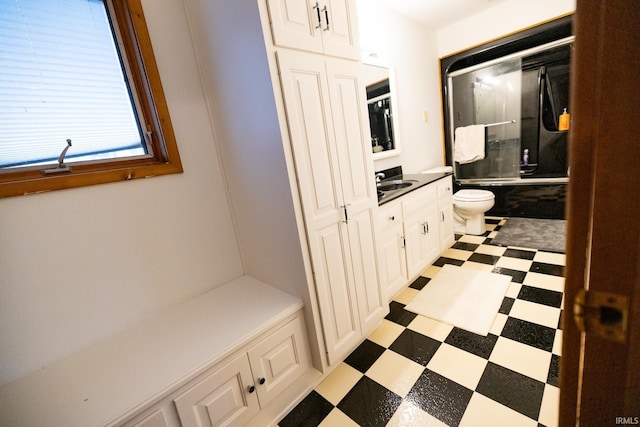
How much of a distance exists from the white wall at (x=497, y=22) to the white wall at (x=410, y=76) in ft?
0.62

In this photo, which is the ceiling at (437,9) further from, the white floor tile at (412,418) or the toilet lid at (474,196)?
the white floor tile at (412,418)

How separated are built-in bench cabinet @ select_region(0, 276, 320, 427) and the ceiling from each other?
2958mm

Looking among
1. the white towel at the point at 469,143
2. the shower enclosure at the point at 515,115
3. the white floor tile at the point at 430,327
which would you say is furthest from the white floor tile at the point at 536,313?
the white towel at the point at 469,143

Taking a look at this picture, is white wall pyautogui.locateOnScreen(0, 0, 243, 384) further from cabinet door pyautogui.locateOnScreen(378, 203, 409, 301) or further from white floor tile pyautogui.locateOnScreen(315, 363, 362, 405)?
cabinet door pyautogui.locateOnScreen(378, 203, 409, 301)

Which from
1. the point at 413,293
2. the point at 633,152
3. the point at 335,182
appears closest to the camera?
the point at 633,152

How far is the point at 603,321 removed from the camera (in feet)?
0.98

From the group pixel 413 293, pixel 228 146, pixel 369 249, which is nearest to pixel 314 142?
pixel 228 146

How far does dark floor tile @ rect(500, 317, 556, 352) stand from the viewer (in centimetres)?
142

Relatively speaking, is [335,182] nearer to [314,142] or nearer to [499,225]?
[314,142]

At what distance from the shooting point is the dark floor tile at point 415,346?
1.46 meters

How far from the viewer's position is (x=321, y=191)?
4.12ft

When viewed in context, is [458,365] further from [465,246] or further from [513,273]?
[465,246]

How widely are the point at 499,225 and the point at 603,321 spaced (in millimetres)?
3354

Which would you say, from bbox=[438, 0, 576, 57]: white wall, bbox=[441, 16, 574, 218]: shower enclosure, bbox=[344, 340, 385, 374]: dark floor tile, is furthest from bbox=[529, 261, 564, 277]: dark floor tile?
bbox=[438, 0, 576, 57]: white wall
